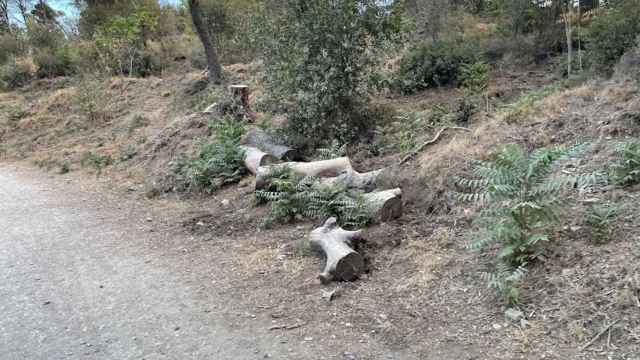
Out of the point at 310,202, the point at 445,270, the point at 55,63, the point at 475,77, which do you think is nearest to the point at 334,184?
the point at 310,202

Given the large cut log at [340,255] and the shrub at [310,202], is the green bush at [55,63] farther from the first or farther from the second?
the large cut log at [340,255]

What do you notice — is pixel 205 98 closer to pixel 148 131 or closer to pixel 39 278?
pixel 148 131

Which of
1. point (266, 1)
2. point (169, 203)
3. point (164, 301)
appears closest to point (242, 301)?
point (164, 301)

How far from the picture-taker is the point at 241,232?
6406 mm

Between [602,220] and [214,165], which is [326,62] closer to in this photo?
[214,165]

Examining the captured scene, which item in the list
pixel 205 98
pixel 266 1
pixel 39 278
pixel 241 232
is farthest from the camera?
pixel 205 98

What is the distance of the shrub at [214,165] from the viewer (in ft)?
27.2

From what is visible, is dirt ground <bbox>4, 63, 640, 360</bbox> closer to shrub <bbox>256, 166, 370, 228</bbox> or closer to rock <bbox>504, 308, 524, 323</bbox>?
rock <bbox>504, 308, 524, 323</bbox>

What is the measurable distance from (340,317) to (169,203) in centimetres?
473

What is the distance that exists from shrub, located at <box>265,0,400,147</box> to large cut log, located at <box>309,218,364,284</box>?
3240 millimetres

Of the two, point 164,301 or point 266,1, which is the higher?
point 266,1

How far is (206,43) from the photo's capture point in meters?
13.4

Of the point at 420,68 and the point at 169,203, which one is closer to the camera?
the point at 169,203

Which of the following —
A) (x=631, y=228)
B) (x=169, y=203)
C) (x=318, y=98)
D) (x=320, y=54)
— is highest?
(x=320, y=54)
